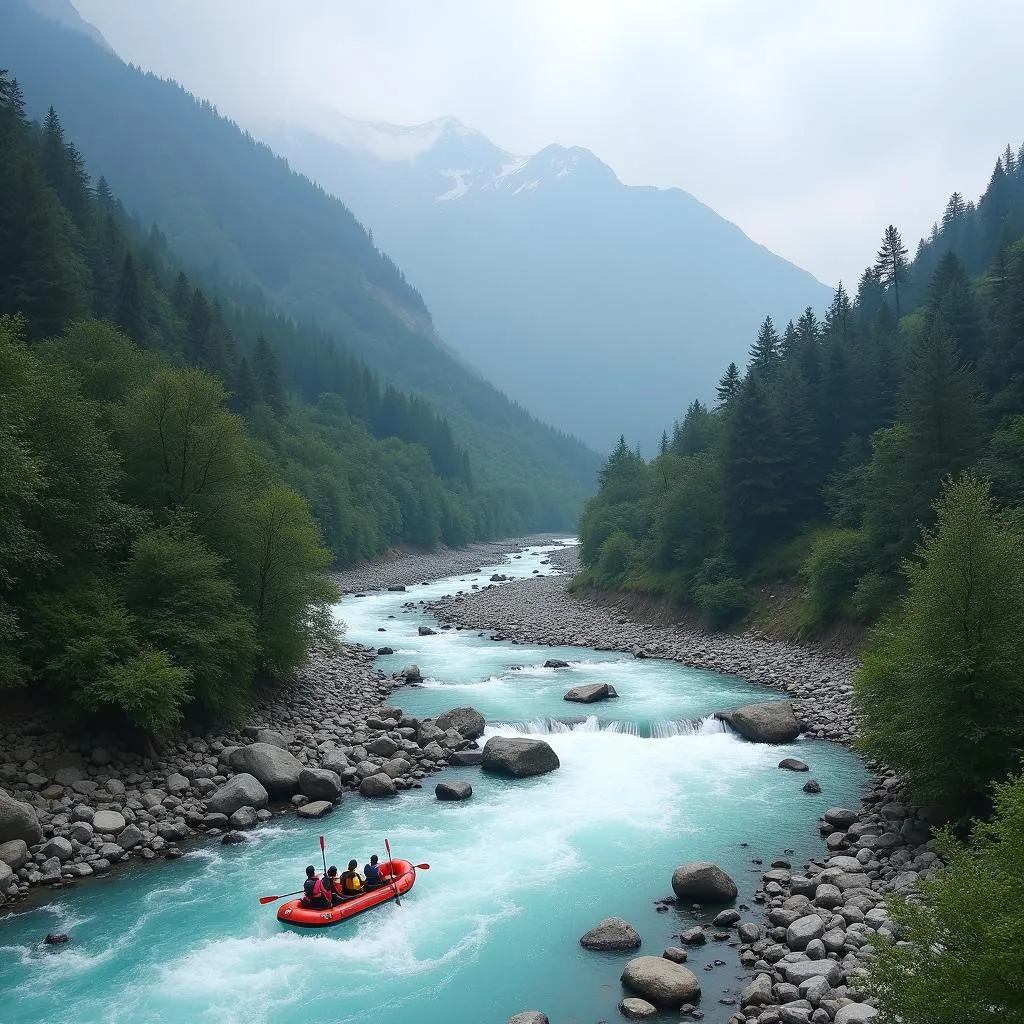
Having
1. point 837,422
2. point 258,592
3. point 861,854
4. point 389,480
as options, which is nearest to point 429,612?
point 258,592

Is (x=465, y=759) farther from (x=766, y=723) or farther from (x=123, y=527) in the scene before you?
(x=123, y=527)

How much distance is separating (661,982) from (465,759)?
1393 cm

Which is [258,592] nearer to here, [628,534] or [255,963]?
[255,963]

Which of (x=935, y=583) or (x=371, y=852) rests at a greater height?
(x=935, y=583)

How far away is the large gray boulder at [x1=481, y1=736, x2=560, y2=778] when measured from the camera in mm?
25688

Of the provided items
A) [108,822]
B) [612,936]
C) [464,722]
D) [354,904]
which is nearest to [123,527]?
[108,822]

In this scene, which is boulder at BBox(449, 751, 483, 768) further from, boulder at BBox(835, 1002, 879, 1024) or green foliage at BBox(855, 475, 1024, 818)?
boulder at BBox(835, 1002, 879, 1024)

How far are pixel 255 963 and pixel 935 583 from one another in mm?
18105

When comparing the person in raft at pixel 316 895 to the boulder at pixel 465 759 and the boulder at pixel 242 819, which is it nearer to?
the boulder at pixel 242 819

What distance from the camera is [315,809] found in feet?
73.6

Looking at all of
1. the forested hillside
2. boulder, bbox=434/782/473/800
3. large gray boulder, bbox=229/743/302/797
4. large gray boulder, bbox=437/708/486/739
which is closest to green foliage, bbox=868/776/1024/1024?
boulder, bbox=434/782/473/800

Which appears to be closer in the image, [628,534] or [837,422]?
[837,422]

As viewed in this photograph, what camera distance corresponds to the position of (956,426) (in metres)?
38.3

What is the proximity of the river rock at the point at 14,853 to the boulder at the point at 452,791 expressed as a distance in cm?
1113
